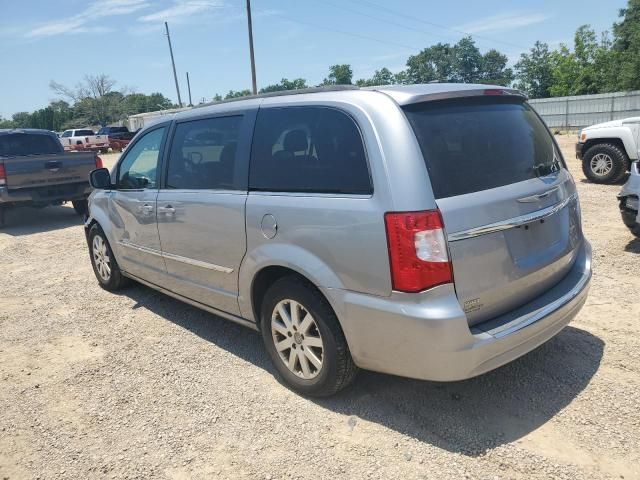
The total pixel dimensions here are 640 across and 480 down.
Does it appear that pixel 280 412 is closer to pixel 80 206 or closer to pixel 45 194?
pixel 45 194

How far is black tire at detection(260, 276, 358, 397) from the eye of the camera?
2941mm

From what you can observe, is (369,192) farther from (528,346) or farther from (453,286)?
(528,346)

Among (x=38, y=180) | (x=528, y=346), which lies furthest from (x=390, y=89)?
(x=38, y=180)

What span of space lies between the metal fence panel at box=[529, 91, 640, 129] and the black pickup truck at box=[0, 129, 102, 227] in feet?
79.4

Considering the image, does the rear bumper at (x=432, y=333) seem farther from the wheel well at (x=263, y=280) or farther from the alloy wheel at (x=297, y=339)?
the wheel well at (x=263, y=280)

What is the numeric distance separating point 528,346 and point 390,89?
1618 mm

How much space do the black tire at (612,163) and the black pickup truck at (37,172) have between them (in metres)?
10.2

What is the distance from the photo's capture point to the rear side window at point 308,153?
2.79 m

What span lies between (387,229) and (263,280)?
1.15 m

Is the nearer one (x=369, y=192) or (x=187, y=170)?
(x=369, y=192)

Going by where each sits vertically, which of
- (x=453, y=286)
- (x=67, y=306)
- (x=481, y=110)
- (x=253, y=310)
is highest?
(x=481, y=110)

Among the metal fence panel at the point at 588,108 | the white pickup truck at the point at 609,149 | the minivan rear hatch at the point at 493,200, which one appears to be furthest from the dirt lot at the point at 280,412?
the metal fence panel at the point at 588,108

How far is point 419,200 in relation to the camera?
2537 mm

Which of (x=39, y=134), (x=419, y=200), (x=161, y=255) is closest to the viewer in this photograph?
(x=419, y=200)
